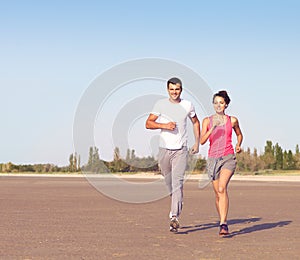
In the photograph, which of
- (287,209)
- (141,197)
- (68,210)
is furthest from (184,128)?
(141,197)

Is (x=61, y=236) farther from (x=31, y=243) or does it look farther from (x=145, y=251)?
(x=145, y=251)

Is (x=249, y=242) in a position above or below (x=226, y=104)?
below

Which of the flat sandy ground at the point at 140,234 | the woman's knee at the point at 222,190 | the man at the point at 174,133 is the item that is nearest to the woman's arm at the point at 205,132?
the man at the point at 174,133

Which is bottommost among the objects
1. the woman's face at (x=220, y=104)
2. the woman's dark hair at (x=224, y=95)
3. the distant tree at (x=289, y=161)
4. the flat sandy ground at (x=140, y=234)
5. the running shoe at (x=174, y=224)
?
the flat sandy ground at (x=140, y=234)

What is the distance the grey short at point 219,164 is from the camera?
912 cm

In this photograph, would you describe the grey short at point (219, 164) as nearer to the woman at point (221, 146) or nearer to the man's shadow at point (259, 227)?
the woman at point (221, 146)

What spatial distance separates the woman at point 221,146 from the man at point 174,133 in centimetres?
29

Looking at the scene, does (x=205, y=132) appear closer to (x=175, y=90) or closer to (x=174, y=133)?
(x=174, y=133)

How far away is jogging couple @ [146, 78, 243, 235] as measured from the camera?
9.13 m

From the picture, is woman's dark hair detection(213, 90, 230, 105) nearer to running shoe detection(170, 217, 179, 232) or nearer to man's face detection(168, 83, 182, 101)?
man's face detection(168, 83, 182, 101)

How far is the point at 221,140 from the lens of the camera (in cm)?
927

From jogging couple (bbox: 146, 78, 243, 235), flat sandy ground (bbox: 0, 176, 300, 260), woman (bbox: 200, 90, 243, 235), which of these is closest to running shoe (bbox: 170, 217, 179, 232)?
jogging couple (bbox: 146, 78, 243, 235)

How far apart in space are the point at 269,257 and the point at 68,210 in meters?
7.17

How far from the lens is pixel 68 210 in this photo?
1348 cm
